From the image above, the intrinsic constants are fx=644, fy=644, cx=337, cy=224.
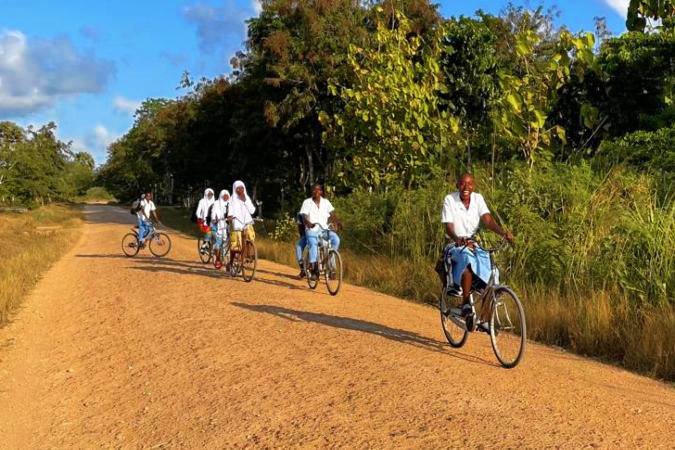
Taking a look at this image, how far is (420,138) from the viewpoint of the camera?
622 inches

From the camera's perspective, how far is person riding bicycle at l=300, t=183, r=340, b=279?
12.1 metres

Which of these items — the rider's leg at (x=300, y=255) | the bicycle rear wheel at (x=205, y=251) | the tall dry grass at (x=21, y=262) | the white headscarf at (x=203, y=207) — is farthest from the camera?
the bicycle rear wheel at (x=205, y=251)

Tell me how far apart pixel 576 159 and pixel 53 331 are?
1159 centimetres

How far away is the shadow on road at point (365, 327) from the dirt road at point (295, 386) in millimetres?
28

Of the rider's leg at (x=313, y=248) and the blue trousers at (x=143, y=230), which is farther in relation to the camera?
the blue trousers at (x=143, y=230)

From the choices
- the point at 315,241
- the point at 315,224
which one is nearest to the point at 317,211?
the point at 315,224

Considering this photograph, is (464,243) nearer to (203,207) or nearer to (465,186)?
(465,186)

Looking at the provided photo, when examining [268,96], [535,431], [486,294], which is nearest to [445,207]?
[486,294]

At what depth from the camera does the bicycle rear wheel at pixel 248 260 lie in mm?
13797

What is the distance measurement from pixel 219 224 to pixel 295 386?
10.2 meters

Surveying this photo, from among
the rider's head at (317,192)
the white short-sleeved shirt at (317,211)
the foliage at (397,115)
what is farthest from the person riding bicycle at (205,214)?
the rider's head at (317,192)

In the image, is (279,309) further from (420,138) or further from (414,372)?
(420,138)

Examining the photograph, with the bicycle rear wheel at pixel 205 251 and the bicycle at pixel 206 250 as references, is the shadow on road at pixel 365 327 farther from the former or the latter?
the bicycle rear wheel at pixel 205 251

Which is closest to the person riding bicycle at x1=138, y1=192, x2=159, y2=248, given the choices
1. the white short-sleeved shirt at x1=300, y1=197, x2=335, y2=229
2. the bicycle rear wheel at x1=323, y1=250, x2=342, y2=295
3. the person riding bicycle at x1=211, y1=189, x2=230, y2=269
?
the person riding bicycle at x1=211, y1=189, x2=230, y2=269
